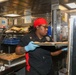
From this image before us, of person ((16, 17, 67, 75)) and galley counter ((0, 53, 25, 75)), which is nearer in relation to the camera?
person ((16, 17, 67, 75))

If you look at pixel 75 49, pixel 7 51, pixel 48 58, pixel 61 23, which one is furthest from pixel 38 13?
pixel 75 49

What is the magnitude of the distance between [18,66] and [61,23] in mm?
992

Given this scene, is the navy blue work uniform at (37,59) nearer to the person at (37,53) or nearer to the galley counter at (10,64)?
the person at (37,53)

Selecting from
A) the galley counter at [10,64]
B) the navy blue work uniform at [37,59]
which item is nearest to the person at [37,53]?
the navy blue work uniform at [37,59]

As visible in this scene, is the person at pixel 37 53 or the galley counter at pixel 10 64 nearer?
the person at pixel 37 53

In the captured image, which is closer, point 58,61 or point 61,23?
point 61,23

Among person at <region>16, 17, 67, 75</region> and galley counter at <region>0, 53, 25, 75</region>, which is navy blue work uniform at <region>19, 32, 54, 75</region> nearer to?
person at <region>16, 17, 67, 75</region>

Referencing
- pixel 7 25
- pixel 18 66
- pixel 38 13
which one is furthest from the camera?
pixel 7 25

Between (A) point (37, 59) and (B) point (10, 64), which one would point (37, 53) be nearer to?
(A) point (37, 59)

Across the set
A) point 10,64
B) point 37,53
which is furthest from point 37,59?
point 10,64

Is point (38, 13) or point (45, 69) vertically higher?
point (38, 13)

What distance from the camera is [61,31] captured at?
2.24 m

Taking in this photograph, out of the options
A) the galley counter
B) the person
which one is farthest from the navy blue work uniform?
the galley counter

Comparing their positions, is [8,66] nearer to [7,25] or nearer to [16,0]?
[16,0]
